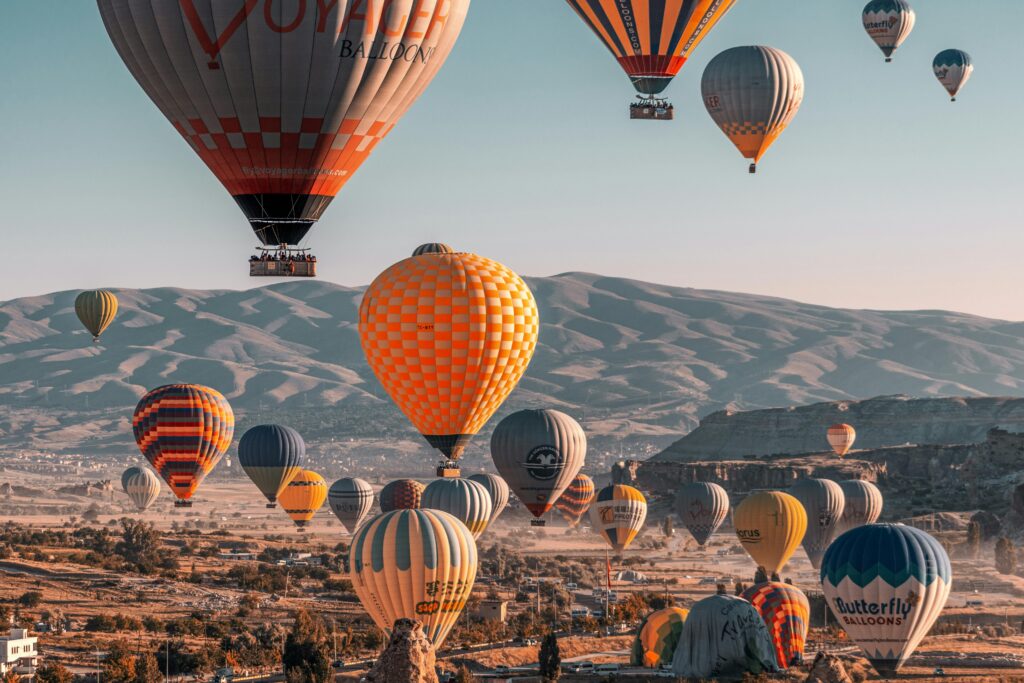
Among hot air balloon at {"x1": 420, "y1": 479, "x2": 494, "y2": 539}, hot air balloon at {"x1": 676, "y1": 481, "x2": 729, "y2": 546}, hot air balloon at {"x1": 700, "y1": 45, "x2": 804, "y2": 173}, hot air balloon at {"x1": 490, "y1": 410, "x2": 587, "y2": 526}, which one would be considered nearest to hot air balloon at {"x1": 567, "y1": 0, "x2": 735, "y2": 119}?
hot air balloon at {"x1": 700, "y1": 45, "x2": 804, "y2": 173}

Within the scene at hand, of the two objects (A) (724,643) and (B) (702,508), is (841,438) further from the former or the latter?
(A) (724,643)

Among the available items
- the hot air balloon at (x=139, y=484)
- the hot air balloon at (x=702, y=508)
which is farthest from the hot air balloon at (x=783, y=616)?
the hot air balloon at (x=139, y=484)

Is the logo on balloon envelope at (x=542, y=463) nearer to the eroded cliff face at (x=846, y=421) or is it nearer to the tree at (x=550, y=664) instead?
the tree at (x=550, y=664)

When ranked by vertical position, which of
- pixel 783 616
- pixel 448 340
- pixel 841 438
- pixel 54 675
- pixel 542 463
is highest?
pixel 448 340

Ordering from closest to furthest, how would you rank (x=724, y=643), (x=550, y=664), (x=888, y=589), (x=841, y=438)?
(x=888, y=589) → (x=724, y=643) → (x=550, y=664) → (x=841, y=438)

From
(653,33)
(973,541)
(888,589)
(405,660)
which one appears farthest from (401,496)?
(405,660)

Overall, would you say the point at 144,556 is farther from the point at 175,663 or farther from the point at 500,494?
the point at 175,663
